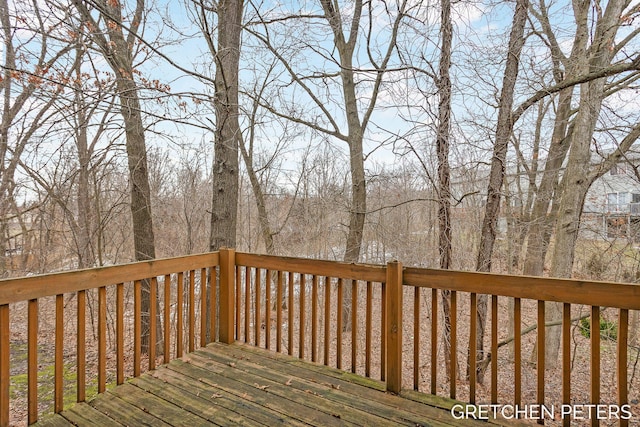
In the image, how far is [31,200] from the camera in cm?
537

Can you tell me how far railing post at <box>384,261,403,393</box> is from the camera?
233 centimetres

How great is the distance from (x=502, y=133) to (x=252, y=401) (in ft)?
13.1

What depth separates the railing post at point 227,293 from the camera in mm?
3119

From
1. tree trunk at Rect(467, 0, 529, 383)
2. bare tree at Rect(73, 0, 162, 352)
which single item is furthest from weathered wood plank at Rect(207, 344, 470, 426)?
bare tree at Rect(73, 0, 162, 352)

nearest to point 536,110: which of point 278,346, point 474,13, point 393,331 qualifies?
point 474,13

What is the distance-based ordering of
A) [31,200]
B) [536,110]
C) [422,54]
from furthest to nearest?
[31,200] < [536,110] < [422,54]

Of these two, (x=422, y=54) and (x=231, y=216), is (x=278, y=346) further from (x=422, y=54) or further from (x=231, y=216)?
(x=422, y=54)

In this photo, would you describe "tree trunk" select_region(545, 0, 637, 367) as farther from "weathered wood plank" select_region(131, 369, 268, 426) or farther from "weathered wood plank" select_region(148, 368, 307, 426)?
"weathered wood plank" select_region(131, 369, 268, 426)

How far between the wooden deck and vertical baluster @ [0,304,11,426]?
0.21 metres

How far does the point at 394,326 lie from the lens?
2.34 metres

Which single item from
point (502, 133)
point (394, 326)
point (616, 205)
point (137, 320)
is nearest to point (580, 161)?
point (616, 205)

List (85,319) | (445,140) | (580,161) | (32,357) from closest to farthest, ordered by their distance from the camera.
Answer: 1. (32,357)
2. (85,319)
3. (445,140)
4. (580,161)

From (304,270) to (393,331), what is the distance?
2.81ft

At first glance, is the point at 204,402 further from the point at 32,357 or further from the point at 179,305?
the point at 32,357
